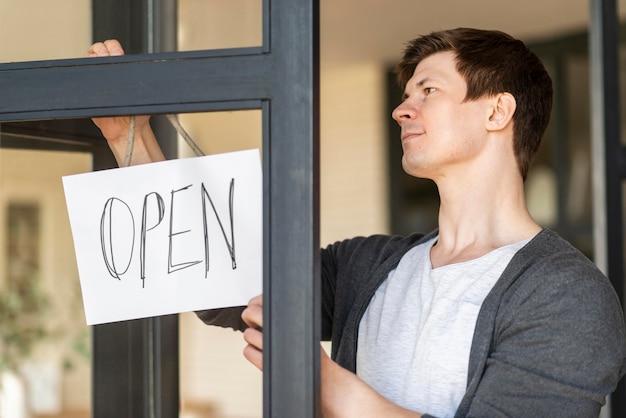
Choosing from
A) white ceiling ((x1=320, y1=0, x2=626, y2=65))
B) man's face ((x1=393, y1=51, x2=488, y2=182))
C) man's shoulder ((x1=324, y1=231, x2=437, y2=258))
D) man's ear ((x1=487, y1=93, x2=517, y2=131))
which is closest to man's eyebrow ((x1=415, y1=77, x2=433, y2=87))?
man's face ((x1=393, y1=51, x2=488, y2=182))

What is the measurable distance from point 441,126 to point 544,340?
1.52ft

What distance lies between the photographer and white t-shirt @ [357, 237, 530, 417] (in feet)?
4.46

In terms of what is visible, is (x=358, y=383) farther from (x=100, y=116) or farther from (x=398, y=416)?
(x=100, y=116)

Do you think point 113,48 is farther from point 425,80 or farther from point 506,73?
point 506,73

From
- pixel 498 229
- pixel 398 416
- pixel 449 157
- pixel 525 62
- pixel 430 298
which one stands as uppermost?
pixel 525 62

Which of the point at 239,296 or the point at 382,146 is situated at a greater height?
the point at 382,146

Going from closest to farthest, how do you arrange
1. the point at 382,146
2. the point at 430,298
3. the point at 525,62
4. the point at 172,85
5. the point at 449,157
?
the point at 172,85 < the point at 430,298 < the point at 449,157 < the point at 525,62 < the point at 382,146

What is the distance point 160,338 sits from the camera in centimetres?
174

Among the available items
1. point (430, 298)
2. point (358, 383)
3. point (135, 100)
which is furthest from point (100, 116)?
point (430, 298)

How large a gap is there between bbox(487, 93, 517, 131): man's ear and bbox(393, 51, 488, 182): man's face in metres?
0.02

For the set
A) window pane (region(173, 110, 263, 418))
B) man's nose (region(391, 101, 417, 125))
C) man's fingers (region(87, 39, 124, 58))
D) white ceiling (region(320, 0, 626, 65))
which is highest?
white ceiling (region(320, 0, 626, 65))

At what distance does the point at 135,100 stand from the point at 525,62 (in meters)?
0.85

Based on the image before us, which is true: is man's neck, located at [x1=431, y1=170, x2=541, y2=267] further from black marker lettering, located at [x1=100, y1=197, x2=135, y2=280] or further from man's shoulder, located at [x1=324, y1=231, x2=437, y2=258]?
black marker lettering, located at [x1=100, y1=197, x2=135, y2=280]

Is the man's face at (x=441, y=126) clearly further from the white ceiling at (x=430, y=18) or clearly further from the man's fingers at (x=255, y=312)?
the white ceiling at (x=430, y=18)
